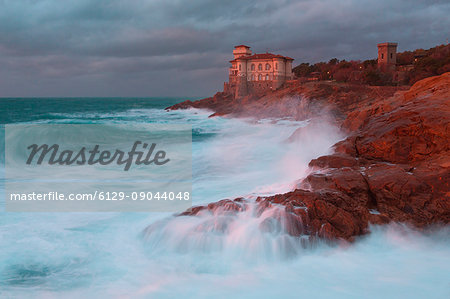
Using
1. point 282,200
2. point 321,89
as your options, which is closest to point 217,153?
point 282,200

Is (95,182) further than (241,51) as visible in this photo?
No

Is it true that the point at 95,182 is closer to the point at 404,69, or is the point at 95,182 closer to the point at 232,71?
the point at 404,69

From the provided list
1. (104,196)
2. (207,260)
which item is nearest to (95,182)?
(104,196)

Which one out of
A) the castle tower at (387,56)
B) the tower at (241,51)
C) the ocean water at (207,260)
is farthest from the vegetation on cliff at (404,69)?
the ocean water at (207,260)

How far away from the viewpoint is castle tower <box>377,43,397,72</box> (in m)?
39.8

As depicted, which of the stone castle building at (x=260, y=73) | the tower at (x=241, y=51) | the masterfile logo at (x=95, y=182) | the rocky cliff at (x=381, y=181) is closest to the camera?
the rocky cliff at (x=381, y=181)

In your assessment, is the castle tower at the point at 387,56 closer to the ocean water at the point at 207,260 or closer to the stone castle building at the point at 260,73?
the stone castle building at the point at 260,73

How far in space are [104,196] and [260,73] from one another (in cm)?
3997

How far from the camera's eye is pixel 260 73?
4788cm

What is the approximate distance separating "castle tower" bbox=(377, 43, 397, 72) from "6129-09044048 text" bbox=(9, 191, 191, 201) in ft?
120

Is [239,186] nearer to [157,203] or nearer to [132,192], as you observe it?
[157,203]

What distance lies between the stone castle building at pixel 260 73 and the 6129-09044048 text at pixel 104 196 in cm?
3775

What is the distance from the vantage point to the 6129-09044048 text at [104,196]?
34.6ft

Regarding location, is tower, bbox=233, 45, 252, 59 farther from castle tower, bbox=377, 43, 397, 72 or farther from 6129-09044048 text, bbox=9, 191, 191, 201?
6129-09044048 text, bbox=9, 191, 191, 201
